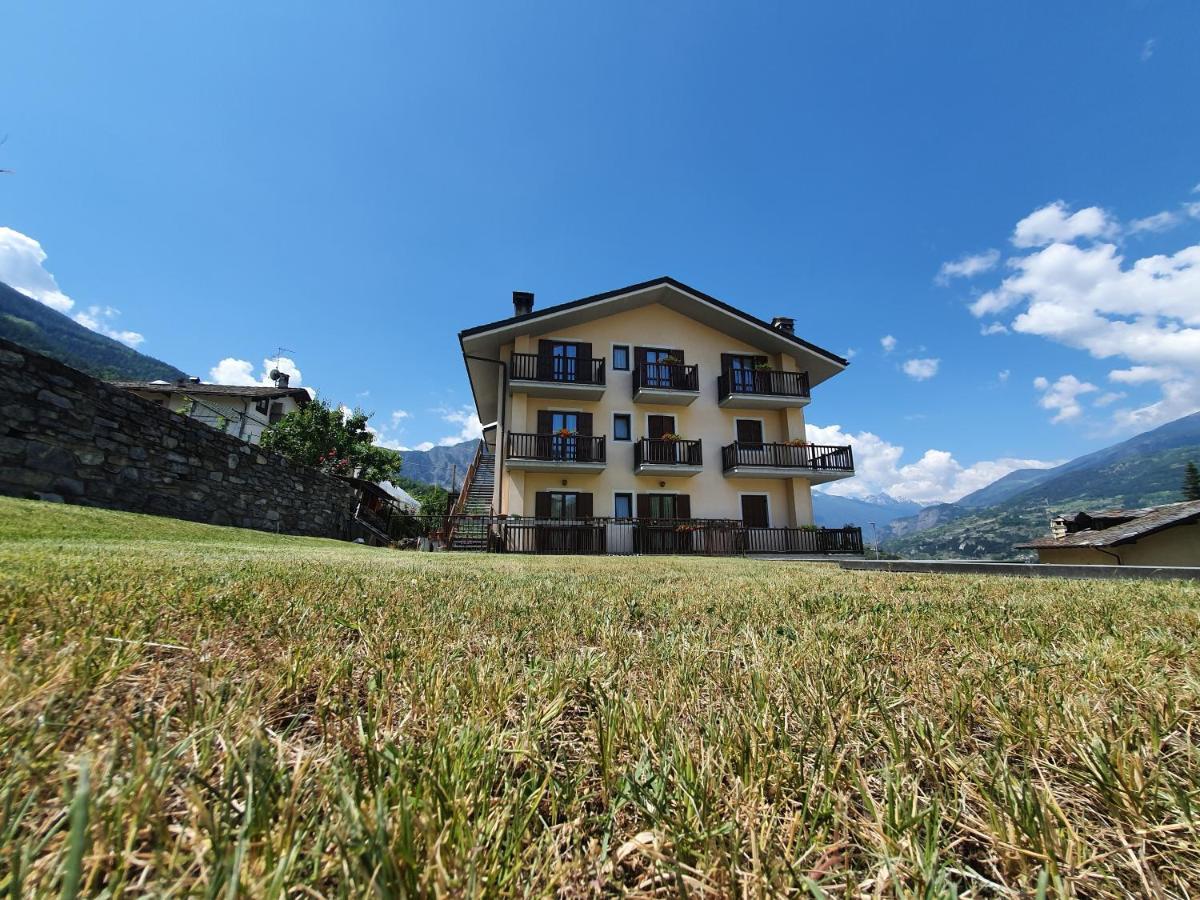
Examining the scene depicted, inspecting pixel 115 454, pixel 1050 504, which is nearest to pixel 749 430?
pixel 115 454

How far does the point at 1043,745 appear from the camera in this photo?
954 mm

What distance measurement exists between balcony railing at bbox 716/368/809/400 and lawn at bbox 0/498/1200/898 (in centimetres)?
1861

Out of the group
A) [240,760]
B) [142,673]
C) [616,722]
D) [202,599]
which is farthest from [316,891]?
[202,599]

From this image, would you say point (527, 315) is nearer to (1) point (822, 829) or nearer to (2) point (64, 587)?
(2) point (64, 587)

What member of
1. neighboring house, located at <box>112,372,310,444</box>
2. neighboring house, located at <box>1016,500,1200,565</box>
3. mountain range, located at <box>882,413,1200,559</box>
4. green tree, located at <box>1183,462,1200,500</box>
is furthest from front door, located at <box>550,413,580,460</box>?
mountain range, located at <box>882,413,1200,559</box>

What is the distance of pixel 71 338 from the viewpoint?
111000mm

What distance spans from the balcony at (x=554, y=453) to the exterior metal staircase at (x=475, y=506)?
2390 millimetres

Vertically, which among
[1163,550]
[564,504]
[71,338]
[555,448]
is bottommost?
[1163,550]

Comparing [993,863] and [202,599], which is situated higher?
[202,599]

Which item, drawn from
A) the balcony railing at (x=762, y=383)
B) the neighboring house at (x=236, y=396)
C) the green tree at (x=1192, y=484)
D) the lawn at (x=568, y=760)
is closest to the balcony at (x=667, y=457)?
the balcony railing at (x=762, y=383)

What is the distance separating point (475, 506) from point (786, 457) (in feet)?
45.0

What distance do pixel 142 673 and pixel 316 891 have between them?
0.97 metres

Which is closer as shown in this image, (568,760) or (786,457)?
(568,760)

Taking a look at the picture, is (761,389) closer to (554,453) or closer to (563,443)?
(563,443)
